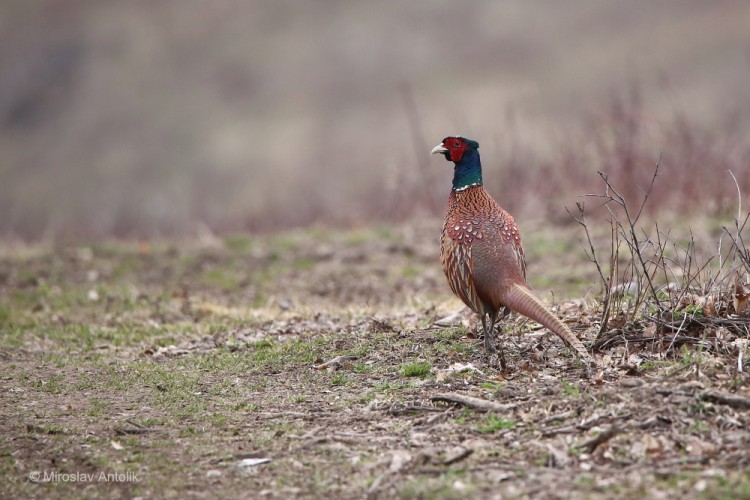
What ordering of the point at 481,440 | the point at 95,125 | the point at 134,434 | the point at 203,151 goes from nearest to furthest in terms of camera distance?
the point at 481,440
the point at 134,434
the point at 203,151
the point at 95,125

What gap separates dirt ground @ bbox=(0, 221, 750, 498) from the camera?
13.3 feet

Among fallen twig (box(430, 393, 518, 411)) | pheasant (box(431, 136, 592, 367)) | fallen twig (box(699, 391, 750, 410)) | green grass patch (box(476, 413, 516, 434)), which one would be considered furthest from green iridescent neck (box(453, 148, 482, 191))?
fallen twig (box(699, 391, 750, 410))

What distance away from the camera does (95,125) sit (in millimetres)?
31953

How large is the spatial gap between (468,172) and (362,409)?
190cm

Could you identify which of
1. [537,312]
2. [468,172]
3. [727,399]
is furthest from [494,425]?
[468,172]

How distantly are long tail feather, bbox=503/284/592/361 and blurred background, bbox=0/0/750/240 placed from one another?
15603mm

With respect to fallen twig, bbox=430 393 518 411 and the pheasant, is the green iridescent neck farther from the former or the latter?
fallen twig, bbox=430 393 518 411

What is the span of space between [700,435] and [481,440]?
1.01 metres

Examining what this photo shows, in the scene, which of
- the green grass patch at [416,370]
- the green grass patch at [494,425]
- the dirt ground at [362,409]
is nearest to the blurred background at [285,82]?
the dirt ground at [362,409]

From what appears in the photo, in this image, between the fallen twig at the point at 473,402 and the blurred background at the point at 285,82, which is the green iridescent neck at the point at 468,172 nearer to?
the fallen twig at the point at 473,402

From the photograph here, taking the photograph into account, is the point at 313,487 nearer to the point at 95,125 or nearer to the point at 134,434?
the point at 134,434

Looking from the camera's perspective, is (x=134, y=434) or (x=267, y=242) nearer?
(x=134, y=434)

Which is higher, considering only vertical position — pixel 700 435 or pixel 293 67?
pixel 293 67

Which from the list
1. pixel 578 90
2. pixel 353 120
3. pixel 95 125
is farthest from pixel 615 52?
pixel 95 125
